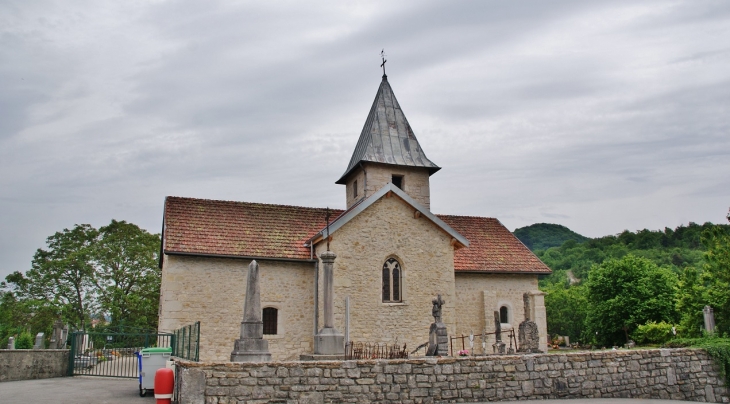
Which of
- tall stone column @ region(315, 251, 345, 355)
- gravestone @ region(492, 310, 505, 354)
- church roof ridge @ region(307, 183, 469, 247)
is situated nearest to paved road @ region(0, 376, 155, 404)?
tall stone column @ region(315, 251, 345, 355)

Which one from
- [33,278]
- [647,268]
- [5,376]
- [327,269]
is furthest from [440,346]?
[33,278]

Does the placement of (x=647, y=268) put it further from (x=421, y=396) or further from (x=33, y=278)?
(x=33, y=278)

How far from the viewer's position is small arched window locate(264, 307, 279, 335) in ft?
66.6

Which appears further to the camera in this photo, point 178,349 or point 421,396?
point 178,349

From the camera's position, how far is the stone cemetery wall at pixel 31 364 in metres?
17.3

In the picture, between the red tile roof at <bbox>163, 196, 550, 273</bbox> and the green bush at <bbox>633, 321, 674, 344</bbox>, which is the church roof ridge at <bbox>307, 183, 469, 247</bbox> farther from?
the green bush at <bbox>633, 321, 674, 344</bbox>

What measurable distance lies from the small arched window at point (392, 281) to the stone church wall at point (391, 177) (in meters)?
4.51

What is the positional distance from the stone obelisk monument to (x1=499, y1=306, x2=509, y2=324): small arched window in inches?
544

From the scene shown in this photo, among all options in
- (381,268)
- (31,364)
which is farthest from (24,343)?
(381,268)

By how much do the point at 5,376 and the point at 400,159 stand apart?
16908 mm

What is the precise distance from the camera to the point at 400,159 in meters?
A: 25.6

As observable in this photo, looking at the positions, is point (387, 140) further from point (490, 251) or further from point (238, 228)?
point (238, 228)

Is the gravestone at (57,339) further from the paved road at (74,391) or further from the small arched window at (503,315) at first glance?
the small arched window at (503,315)

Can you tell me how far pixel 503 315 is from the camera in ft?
78.9
